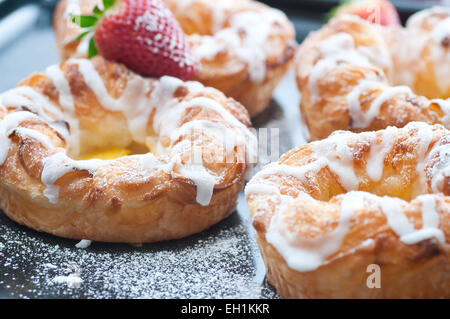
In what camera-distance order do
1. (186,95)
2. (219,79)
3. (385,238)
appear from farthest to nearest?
(219,79) → (186,95) → (385,238)

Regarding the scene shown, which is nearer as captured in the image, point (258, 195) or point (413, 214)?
point (413, 214)

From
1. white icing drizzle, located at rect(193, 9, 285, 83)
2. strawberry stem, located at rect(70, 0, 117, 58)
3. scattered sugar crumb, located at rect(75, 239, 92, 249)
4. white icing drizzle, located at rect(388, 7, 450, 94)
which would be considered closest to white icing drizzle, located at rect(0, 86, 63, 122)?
strawberry stem, located at rect(70, 0, 117, 58)

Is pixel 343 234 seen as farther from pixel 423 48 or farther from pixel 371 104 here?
pixel 423 48

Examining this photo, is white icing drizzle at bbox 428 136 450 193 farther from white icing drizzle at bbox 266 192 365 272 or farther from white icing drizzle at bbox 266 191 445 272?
white icing drizzle at bbox 266 192 365 272

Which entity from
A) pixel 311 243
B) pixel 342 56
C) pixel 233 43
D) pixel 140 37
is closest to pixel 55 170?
pixel 140 37

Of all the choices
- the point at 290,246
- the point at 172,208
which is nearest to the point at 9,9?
the point at 172,208
